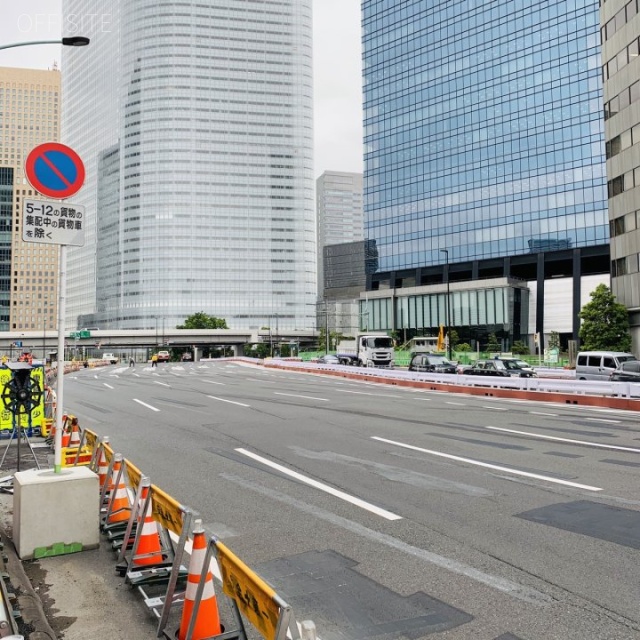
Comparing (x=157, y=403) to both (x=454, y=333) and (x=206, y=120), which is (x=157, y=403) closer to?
(x=454, y=333)

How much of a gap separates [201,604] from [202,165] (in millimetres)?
188036

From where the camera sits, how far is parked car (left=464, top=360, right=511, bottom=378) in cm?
3212

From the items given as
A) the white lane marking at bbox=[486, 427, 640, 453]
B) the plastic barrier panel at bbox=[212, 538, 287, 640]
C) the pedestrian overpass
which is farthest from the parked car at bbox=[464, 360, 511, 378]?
the pedestrian overpass

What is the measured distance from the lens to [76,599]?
15.7ft

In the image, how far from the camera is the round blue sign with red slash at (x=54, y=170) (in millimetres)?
6215

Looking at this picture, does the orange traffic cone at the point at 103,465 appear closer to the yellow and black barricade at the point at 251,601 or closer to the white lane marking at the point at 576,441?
the yellow and black barricade at the point at 251,601

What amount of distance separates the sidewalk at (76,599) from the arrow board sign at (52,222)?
9.78 feet

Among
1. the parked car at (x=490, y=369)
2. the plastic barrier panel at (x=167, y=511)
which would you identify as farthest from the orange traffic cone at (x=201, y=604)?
the parked car at (x=490, y=369)

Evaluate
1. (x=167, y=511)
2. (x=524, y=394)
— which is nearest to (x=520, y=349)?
(x=524, y=394)

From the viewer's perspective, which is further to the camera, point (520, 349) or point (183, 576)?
point (520, 349)

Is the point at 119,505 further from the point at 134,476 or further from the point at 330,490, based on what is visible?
the point at 330,490

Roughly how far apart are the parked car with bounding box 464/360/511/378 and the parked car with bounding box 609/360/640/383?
7.12 metres

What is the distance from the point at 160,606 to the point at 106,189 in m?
207

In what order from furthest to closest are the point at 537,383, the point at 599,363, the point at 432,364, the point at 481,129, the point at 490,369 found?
the point at 481,129 → the point at 432,364 → the point at 490,369 → the point at 599,363 → the point at 537,383
